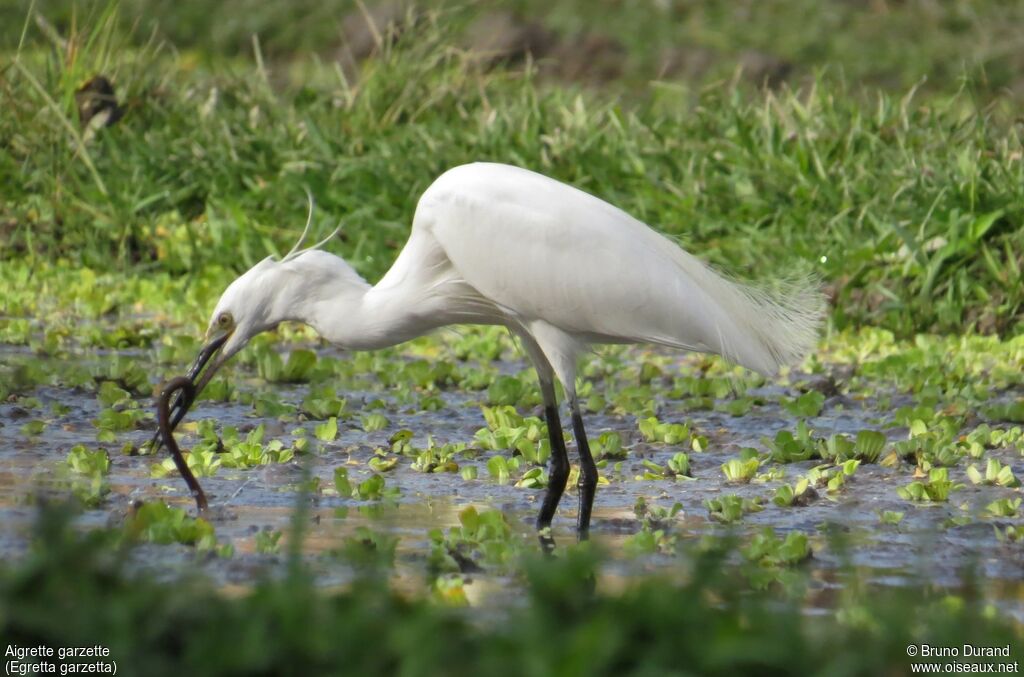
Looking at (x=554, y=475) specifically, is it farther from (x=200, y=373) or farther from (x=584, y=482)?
(x=200, y=373)

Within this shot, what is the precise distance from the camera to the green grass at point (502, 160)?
7754 millimetres

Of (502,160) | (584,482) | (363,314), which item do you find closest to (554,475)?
(584,482)

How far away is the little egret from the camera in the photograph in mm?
4934

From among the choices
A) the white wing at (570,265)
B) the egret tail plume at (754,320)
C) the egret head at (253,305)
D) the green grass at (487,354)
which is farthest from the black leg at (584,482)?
the egret head at (253,305)

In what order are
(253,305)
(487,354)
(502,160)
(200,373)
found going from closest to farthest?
(253,305)
(200,373)
(487,354)
(502,160)

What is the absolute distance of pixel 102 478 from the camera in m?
4.84

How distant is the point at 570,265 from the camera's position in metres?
5.00

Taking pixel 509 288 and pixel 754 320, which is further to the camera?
pixel 754 320

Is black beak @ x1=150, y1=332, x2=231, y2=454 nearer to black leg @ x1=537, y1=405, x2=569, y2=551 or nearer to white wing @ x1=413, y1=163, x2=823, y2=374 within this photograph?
white wing @ x1=413, y1=163, x2=823, y2=374

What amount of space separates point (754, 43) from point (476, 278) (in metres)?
15.6

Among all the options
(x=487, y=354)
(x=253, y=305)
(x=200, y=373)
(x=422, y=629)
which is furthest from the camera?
(x=487, y=354)

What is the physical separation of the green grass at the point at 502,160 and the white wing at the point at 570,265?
8.48 feet

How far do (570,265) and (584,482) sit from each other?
0.68 meters

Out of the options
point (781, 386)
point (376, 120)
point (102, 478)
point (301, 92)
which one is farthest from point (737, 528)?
point (301, 92)
